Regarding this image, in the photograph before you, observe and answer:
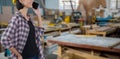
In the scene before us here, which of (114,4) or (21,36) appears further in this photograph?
(114,4)

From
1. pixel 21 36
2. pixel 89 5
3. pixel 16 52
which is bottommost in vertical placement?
pixel 16 52

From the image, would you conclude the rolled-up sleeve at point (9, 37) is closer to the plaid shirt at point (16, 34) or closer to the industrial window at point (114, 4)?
the plaid shirt at point (16, 34)

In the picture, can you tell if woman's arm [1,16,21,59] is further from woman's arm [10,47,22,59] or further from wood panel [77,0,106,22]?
wood panel [77,0,106,22]

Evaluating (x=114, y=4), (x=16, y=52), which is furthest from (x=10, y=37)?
(x=114, y=4)

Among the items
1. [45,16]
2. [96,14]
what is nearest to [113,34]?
[96,14]

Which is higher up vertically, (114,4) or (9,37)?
(114,4)

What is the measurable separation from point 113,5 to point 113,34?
6912mm

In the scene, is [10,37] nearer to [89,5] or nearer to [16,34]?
[16,34]

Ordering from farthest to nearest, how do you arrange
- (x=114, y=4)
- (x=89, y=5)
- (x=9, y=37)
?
1. (x=114, y=4)
2. (x=89, y=5)
3. (x=9, y=37)

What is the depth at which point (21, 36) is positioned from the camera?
1360mm

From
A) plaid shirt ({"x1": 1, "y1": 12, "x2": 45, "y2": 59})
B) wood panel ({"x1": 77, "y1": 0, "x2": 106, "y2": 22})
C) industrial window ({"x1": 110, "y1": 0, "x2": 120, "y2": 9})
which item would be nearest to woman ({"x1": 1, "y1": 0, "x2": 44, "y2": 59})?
plaid shirt ({"x1": 1, "y1": 12, "x2": 45, "y2": 59})

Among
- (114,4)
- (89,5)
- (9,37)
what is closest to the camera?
(9,37)

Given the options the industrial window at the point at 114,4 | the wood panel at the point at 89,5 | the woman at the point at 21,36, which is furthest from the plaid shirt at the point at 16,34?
the industrial window at the point at 114,4

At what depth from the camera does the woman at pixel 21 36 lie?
133 cm
